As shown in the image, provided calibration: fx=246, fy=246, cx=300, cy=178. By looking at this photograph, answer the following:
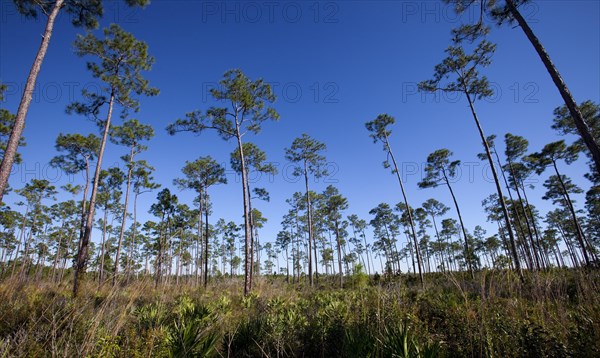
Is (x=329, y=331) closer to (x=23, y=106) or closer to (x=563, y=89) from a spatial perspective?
(x=563, y=89)

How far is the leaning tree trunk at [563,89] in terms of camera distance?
6105 millimetres

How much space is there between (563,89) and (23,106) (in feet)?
48.6

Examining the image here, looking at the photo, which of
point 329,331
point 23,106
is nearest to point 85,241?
point 23,106

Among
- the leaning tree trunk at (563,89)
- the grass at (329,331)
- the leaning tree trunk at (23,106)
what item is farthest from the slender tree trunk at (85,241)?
the leaning tree trunk at (563,89)

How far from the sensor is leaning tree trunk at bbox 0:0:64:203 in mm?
6091

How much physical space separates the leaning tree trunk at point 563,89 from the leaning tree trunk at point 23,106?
14.2 metres

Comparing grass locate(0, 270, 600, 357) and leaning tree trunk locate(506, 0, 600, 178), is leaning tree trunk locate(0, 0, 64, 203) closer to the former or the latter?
grass locate(0, 270, 600, 357)

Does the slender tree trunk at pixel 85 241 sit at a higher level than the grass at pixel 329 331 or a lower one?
higher

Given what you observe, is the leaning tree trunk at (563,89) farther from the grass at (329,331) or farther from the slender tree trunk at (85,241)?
the slender tree trunk at (85,241)

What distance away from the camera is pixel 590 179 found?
21297 millimetres

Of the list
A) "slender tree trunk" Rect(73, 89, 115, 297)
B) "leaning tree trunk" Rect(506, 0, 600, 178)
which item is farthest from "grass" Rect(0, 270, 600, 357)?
"slender tree trunk" Rect(73, 89, 115, 297)

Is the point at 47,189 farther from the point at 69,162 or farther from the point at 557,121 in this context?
the point at 557,121

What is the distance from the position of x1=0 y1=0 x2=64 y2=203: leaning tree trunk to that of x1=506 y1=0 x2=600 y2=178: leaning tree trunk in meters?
14.2

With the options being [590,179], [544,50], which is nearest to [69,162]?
[544,50]
